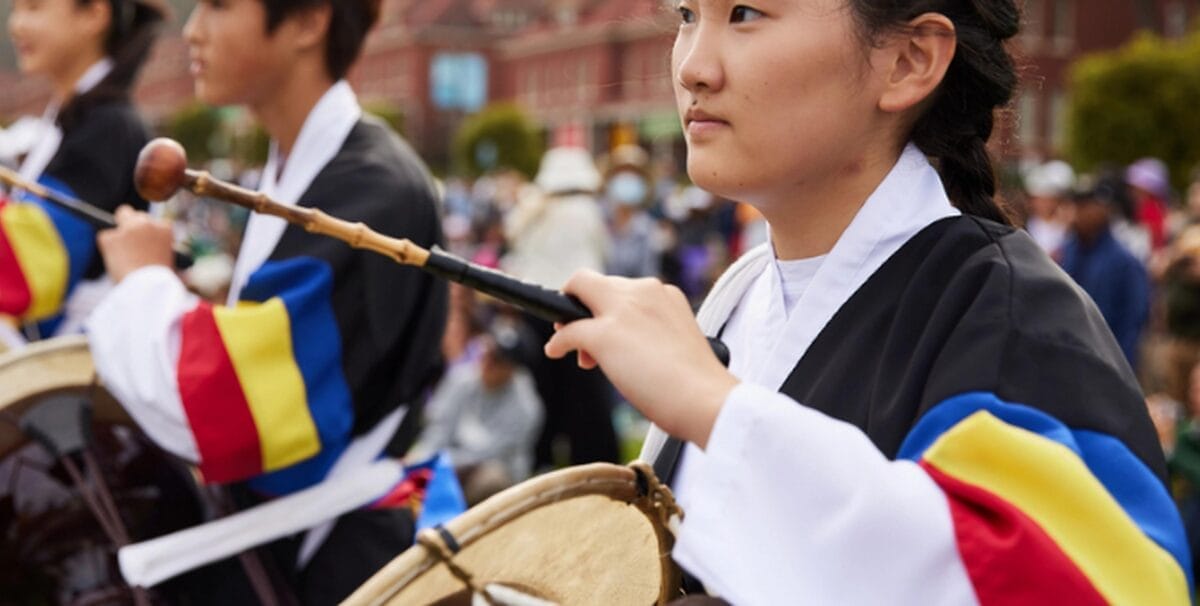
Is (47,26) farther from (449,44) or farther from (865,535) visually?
(449,44)

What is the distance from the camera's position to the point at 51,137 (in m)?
3.52

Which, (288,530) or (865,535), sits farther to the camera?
(288,530)

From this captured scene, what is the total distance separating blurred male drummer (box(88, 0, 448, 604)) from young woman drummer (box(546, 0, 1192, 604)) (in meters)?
0.90

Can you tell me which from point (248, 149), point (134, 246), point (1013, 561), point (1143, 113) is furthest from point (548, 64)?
point (1013, 561)

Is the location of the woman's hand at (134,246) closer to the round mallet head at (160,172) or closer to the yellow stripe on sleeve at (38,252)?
the round mallet head at (160,172)

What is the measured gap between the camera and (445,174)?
A: 65.2 m

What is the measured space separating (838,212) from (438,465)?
1.39 m

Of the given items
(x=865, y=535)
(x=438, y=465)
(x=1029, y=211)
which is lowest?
(x=1029, y=211)

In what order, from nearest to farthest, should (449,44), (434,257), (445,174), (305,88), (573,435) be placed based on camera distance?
(434,257), (305,88), (573,435), (445,174), (449,44)

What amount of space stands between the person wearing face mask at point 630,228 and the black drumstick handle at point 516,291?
8960mm

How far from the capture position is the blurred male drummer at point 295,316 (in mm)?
2334

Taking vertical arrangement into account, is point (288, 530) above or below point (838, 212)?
below

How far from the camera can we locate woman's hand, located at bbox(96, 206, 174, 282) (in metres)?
2.43

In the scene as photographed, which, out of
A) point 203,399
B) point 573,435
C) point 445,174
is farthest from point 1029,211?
point 445,174
